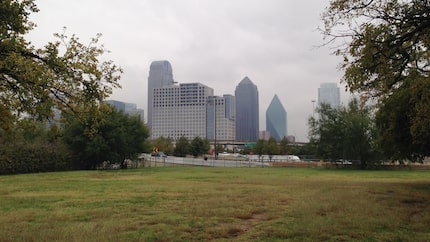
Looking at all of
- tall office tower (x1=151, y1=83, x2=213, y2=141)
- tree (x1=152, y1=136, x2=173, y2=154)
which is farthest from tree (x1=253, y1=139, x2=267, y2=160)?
tall office tower (x1=151, y1=83, x2=213, y2=141)

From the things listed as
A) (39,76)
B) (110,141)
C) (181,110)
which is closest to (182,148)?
(110,141)

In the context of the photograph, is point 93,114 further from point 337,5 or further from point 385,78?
point 385,78

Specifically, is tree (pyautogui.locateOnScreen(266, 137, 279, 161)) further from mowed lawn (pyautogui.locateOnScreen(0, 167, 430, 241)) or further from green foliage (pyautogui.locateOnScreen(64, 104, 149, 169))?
mowed lawn (pyautogui.locateOnScreen(0, 167, 430, 241))

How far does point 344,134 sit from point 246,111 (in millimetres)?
113933

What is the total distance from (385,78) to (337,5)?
265cm

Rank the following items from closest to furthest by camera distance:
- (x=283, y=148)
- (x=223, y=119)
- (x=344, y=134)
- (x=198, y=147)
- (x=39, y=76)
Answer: (x=39, y=76) < (x=344, y=134) < (x=198, y=147) < (x=283, y=148) < (x=223, y=119)

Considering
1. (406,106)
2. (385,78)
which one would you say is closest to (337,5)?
(385,78)

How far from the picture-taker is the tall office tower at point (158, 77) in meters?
150

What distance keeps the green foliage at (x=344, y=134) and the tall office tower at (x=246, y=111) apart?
337 ft

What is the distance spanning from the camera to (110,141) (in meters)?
51.2

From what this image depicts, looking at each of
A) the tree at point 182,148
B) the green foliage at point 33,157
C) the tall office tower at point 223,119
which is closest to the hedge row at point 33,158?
the green foliage at point 33,157

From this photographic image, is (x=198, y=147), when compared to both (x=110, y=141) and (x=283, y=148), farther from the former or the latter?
(x=110, y=141)

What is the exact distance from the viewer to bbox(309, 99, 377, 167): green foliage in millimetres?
54266

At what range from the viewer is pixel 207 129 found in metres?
144
